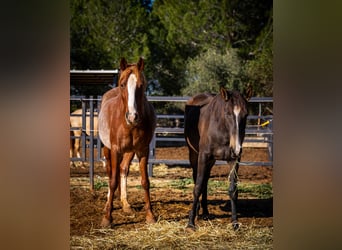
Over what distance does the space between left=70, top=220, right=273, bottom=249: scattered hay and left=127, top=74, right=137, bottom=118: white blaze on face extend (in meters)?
0.98

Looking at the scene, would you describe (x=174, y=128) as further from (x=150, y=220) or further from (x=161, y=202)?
(x=150, y=220)

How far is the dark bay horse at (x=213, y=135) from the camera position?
3301mm

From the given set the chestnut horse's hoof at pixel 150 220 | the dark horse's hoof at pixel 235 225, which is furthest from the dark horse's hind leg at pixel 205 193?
the chestnut horse's hoof at pixel 150 220

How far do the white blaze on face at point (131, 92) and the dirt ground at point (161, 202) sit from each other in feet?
2.34

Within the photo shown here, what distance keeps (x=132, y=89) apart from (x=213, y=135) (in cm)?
75

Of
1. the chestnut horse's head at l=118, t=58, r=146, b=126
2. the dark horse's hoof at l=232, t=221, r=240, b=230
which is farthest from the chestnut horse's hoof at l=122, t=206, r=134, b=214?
the dark horse's hoof at l=232, t=221, r=240, b=230

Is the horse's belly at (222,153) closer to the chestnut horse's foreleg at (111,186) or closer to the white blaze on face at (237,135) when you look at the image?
the white blaze on face at (237,135)

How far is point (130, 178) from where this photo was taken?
3.72 m

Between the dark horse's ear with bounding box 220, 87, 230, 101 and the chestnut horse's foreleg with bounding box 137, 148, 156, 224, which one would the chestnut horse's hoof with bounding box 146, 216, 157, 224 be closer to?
the chestnut horse's foreleg with bounding box 137, 148, 156, 224

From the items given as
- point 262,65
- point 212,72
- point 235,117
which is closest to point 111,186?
point 235,117

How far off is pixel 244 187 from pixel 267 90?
2.72ft
